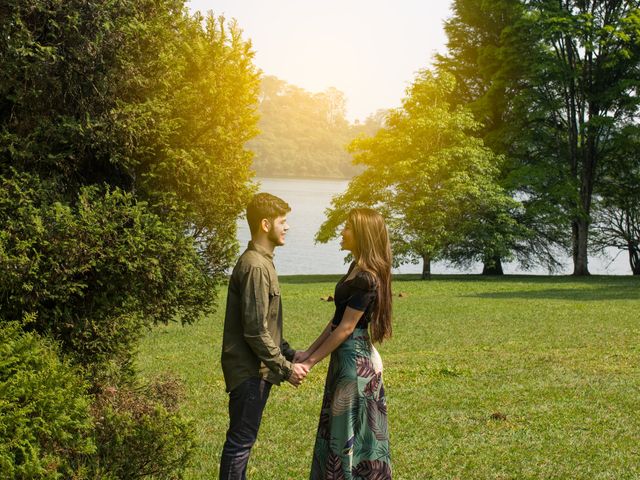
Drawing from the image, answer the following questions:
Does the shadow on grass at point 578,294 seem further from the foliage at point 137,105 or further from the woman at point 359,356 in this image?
the woman at point 359,356

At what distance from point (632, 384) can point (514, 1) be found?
31.6 metres

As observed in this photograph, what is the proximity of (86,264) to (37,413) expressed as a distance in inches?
53.7

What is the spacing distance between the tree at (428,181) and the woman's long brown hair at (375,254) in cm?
2891

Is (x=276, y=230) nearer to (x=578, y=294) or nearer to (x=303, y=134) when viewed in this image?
(x=578, y=294)

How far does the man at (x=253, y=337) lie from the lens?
5.16 metres

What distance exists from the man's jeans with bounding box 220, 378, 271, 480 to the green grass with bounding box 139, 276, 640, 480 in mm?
2056

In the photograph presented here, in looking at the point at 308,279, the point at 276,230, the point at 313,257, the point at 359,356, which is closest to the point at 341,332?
the point at 359,356

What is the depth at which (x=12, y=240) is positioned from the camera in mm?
5980

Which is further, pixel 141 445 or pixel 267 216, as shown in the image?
pixel 141 445

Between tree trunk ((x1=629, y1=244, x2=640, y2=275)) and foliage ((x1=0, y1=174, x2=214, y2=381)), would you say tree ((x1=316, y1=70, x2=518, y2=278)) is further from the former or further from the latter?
foliage ((x1=0, y1=174, x2=214, y2=381))

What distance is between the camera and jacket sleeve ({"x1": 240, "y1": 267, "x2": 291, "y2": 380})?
5.14 metres

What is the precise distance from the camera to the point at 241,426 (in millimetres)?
5273

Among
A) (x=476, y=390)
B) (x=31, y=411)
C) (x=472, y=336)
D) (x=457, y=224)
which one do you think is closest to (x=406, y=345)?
(x=472, y=336)

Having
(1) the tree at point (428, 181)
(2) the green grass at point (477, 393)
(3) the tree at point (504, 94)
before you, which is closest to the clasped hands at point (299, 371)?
(2) the green grass at point (477, 393)
